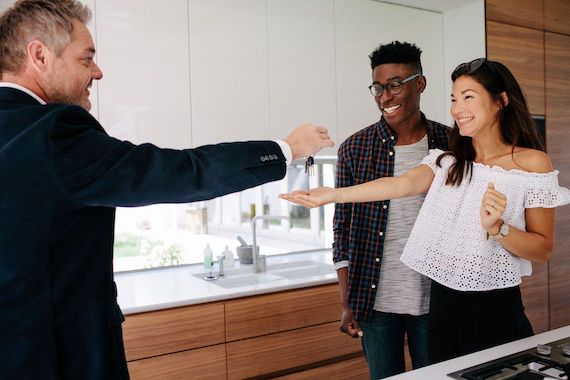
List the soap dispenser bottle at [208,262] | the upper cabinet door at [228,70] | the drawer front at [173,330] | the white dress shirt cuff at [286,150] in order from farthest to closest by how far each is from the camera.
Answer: the soap dispenser bottle at [208,262], the upper cabinet door at [228,70], the drawer front at [173,330], the white dress shirt cuff at [286,150]

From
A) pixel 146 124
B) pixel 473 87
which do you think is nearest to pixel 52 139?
pixel 473 87

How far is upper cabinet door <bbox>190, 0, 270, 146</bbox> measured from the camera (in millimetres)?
2879

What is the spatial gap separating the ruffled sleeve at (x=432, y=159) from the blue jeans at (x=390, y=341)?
593 millimetres

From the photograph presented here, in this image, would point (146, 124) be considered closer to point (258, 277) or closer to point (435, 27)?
point (258, 277)

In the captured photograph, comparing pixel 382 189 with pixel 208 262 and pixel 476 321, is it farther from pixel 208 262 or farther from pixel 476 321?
pixel 208 262

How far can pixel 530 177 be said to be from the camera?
1610mm

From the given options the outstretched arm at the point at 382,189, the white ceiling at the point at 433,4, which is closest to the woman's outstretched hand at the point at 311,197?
the outstretched arm at the point at 382,189

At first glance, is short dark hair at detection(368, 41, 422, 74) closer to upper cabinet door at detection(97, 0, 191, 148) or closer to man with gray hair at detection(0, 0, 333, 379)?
man with gray hair at detection(0, 0, 333, 379)

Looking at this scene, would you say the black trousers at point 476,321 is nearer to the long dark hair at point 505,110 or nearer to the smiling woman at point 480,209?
the smiling woman at point 480,209

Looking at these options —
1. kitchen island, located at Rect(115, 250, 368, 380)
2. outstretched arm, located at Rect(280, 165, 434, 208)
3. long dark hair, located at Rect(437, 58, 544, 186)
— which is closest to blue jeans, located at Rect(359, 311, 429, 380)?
outstretched arm, located at Rect(280, 165, 434, 208)

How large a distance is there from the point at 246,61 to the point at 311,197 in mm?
1577

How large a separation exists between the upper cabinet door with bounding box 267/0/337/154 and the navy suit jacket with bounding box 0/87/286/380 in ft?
6.66

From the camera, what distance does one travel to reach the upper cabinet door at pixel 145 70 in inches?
104

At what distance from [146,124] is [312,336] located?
1.48 m
